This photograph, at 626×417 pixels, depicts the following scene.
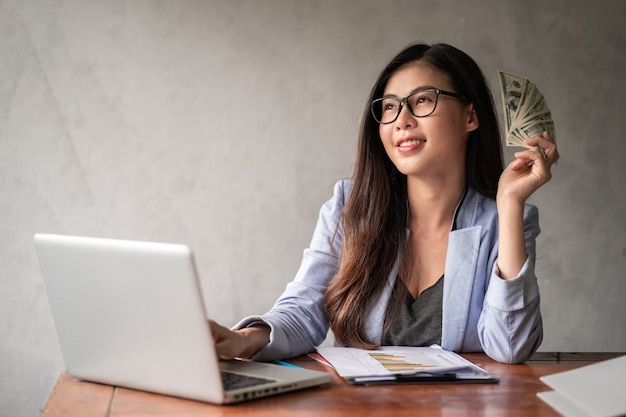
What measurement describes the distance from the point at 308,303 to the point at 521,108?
78 cm

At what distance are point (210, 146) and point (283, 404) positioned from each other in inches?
91.6

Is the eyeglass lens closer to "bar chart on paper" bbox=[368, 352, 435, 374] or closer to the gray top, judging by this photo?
the gray top

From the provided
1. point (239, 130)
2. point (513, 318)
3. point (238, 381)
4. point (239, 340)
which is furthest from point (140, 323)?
point (239, 130)

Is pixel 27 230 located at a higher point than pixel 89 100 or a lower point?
lower

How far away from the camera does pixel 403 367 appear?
56.7 inches

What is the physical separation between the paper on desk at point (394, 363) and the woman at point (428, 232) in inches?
5.4

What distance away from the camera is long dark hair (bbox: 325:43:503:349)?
6.41ft

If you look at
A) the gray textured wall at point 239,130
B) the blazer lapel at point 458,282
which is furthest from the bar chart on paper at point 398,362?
the gray textured wall at point 239,130

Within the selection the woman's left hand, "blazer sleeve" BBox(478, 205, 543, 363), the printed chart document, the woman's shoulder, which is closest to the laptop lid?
the printed chart document

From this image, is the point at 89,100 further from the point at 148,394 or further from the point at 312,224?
the point at 148,394

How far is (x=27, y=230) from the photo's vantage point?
3.28m

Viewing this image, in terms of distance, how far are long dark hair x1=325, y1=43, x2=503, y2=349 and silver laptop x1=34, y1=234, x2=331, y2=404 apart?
1.94ft

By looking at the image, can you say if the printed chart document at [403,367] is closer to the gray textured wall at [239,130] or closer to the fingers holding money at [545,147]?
the fingers holding money at [545,147]

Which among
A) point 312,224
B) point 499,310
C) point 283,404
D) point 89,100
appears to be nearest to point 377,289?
point 499,310
